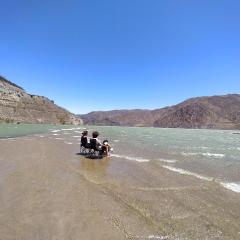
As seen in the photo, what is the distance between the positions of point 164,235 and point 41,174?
24.7 feet

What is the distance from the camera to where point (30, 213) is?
7.94 metres

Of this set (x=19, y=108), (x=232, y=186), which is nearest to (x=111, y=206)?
(x=232, y=186)

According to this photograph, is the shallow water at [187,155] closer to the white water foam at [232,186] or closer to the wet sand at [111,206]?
the white water foam at [232,186]

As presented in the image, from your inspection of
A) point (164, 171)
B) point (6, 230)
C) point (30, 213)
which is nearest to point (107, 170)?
Result: point (164, 171)

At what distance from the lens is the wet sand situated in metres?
7.09

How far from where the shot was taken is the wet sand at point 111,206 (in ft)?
23.3

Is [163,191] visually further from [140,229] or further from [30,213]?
[30,213]

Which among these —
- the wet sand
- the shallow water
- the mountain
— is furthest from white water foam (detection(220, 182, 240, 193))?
the mountain

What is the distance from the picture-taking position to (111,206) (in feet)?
29.9

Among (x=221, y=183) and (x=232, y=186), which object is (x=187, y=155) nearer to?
(x=221, y=183)

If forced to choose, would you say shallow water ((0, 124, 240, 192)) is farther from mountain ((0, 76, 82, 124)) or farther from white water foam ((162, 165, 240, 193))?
mountain ((0, 76, 82, 124))

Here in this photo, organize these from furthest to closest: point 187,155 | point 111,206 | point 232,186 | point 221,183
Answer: point 187,155 < point 221,183 < point 232,186 < point 111,206

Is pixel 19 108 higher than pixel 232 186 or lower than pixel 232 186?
higher

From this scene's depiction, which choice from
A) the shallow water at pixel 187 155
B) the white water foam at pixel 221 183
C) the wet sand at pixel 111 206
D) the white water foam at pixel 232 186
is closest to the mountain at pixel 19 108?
the shallow water at pixel 187 155
